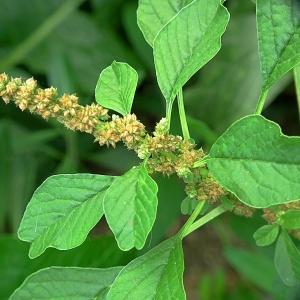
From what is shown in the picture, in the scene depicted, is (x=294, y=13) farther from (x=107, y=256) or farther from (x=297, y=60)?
(x=107, y=256)

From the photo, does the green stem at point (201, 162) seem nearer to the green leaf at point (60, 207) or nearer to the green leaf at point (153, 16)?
the green leaf at point (60, 207)

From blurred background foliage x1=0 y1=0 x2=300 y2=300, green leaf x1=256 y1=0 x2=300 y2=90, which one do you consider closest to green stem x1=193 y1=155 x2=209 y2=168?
green leaf x1=256 y1=0 x2=300 y2=90

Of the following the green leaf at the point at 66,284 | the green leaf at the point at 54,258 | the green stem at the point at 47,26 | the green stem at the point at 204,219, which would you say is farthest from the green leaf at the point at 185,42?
the green stem at the point at 47,26

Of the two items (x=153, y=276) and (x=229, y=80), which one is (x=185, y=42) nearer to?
(x=153, y=276)

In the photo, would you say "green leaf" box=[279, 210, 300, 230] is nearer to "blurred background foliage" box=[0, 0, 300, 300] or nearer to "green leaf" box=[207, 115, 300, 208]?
"green leaf" box=[207, 115, 300, 208]

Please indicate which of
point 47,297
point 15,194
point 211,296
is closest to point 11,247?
point 47,297
